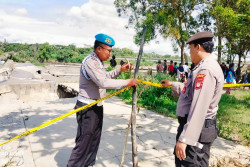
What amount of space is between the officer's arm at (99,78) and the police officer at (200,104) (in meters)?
0.70

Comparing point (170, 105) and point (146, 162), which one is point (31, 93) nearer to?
point (170, 105)

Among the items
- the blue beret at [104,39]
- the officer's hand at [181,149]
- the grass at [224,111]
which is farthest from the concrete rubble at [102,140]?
the blue beret at [104,39]

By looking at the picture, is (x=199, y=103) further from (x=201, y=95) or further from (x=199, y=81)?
(x=199, y=81)

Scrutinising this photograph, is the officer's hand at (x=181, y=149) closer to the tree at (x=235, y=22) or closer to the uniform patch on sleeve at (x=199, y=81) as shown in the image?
the uniform patch on sleeve at (x=199, y=81)

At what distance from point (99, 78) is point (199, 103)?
1.08 metres

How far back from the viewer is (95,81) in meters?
2.23

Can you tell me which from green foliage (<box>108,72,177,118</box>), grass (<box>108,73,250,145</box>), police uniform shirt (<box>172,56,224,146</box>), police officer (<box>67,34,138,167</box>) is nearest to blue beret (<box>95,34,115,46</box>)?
police officer (<box>67,34,138,167</box>)

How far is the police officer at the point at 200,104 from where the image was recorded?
1569 millimetres

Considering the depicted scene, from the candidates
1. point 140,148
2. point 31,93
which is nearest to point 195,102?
point 140,148

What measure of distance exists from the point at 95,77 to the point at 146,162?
1678 millimetres

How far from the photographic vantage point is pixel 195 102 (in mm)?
1579

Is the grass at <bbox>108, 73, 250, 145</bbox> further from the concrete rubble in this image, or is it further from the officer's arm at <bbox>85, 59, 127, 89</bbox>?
the officer's arm at <bbox>85, 59, 127, 89</bbox>

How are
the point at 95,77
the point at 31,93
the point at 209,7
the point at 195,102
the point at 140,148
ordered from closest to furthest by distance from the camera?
the point at 195,102 < the point at 95,77 < the point at 140,148 < the point at 31,93 < the point at 209,7

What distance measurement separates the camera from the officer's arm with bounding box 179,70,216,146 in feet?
5.11
